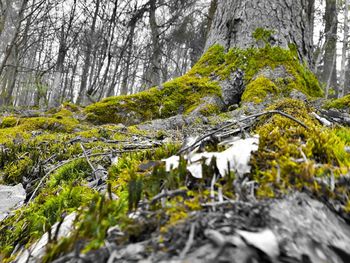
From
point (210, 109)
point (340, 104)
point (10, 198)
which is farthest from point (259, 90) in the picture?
point (10, 198)

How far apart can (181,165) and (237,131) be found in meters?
0.56

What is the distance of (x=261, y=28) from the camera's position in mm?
4777

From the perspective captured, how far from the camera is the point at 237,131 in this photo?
149 centimetres

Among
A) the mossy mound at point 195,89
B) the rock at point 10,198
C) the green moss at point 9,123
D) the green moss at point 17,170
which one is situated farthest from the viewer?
the green moss at point 9,123

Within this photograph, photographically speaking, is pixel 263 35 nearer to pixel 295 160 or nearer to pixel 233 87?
pixel 233 87

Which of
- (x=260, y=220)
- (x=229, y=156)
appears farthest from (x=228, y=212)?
(x=229, y=156)

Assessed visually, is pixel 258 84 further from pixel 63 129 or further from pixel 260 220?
pixel 260 220

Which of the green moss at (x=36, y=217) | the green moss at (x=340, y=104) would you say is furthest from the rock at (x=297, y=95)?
the green moss at (x=36, y=217)

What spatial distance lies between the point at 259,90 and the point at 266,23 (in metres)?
1.56

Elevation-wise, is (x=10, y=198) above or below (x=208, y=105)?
below

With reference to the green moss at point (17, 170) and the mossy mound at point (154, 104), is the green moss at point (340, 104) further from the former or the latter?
→ the green moss at point (17, 170)

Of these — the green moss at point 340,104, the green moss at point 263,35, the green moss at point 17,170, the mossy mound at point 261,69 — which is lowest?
the green moss at point 17,170

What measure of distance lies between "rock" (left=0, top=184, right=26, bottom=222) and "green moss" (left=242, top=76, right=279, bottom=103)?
3.15 metres

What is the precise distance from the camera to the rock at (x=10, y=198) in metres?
1.65
